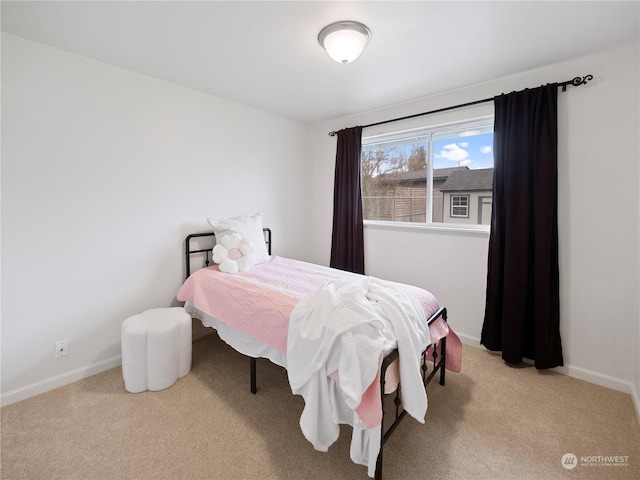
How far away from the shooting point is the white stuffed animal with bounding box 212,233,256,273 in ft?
8.59

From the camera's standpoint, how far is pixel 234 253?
8.93ft

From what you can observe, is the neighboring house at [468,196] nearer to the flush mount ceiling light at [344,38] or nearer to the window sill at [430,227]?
the window sill at [430,227]

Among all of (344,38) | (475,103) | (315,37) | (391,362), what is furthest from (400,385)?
(475,103)

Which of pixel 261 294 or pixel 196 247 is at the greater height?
pixel 196 247

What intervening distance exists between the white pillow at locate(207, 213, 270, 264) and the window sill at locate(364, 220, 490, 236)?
1.27 m

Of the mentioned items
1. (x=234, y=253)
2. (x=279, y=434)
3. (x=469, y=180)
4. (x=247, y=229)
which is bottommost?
(x=279, y=434)

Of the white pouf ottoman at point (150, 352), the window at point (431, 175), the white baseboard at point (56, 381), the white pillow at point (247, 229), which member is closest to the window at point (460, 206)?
the window at point (431, 175)

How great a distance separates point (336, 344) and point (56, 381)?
2.18 m

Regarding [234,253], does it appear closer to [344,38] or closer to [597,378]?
[344,38]

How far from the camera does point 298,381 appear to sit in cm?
152

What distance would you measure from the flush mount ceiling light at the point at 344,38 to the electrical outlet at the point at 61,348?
2.78 meters

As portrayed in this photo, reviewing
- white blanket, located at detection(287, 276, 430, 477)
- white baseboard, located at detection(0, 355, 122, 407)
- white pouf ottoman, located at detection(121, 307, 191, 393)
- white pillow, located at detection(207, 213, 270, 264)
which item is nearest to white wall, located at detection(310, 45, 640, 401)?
white blanket, located at detection(287, 276, 430, 477)

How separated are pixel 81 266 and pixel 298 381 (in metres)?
1.92

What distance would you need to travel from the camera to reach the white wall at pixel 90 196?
6.46ft
